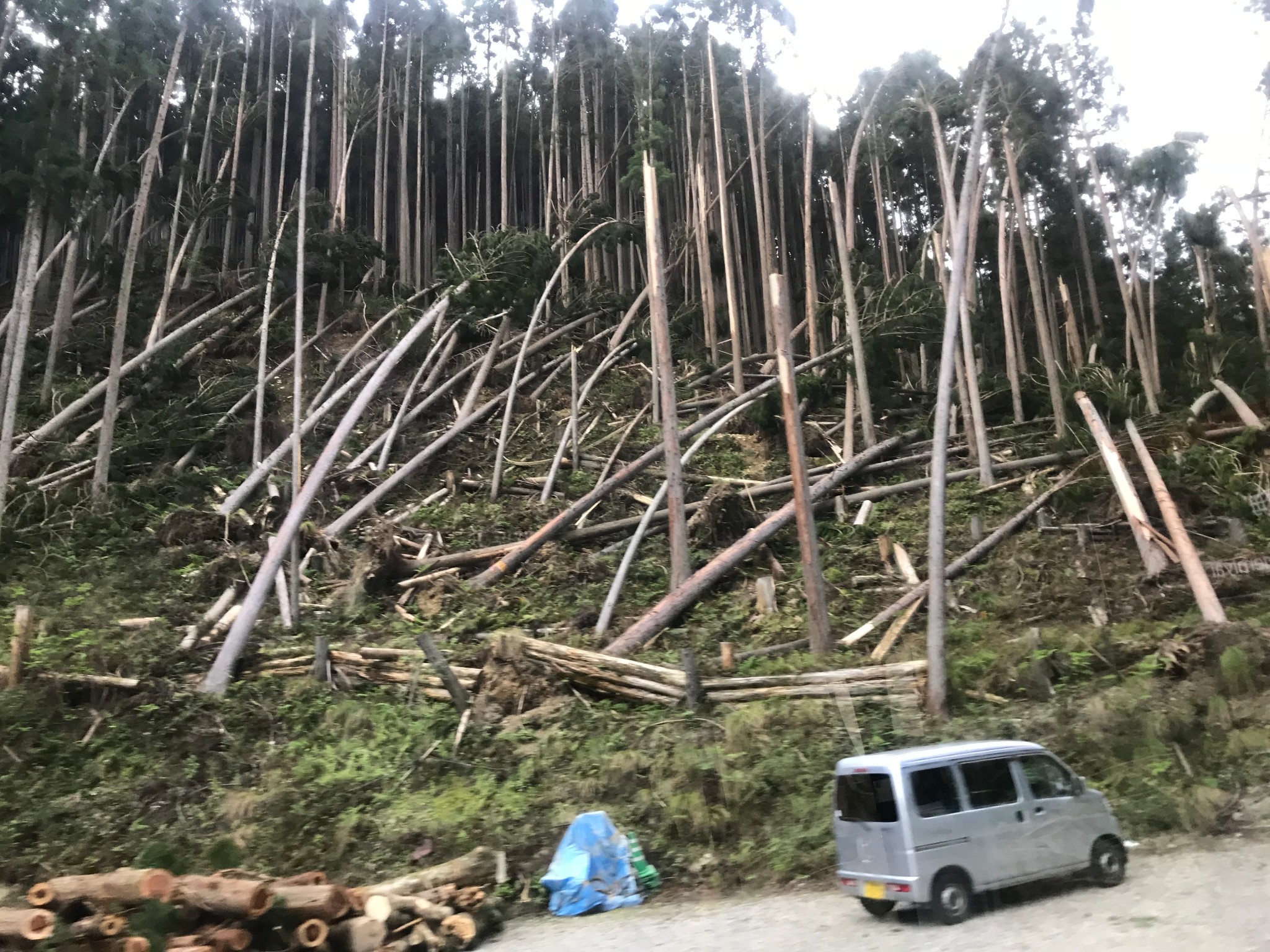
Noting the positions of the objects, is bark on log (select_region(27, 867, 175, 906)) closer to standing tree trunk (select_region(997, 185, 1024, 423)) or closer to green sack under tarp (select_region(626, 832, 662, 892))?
green sack under tarp (select_region(626, 832, 662, 892))

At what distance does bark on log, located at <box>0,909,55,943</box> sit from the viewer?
5098 millimetres

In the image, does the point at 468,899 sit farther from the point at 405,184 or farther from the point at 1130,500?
the point at 405,184

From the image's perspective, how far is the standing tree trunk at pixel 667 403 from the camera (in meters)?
12.9

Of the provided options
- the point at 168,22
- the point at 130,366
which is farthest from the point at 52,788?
the point at 168,22

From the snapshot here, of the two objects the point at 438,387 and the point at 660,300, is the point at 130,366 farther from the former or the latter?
the point at 660,300

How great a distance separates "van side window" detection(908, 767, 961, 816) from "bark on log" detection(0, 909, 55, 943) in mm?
5473

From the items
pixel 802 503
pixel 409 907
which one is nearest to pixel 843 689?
pixel 802 503

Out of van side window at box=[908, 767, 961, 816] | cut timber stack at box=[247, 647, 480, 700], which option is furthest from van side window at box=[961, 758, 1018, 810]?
cut timber stack at box=[247, 647, 480, 700]

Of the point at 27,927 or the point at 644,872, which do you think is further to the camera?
the point at 644,872

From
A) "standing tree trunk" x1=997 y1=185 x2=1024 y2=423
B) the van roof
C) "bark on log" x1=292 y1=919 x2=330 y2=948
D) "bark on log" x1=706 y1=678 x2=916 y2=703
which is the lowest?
"bark on log" x1=292 y1=919 x2=330 y2=948

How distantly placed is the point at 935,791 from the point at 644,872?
2.75 meters

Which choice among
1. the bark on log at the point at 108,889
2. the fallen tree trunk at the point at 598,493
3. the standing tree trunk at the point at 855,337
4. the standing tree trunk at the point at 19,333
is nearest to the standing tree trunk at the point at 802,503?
the fallen tree trunk at the point at 598,493

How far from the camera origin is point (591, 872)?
23.0ft

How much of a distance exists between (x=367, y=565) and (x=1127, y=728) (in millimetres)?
10318
